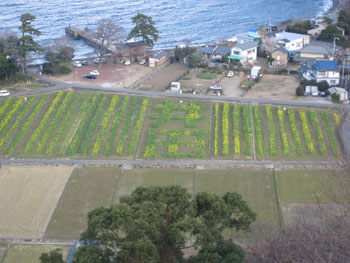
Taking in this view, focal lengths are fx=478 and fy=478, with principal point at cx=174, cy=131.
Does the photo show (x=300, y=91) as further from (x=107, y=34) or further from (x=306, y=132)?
(x=107, y=34)

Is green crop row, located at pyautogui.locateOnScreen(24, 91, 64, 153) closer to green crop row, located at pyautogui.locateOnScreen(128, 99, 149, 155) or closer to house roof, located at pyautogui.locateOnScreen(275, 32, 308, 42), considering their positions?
green crop row, located at pyautogui.locateOnScreen(128, 99, 149, 155)

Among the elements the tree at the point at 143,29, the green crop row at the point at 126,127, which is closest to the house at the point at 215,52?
the tree at the point at 143,29

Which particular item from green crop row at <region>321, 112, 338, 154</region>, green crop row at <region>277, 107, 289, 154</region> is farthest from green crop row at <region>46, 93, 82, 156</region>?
green crop row at <region>321, 112, 338, 154</region>

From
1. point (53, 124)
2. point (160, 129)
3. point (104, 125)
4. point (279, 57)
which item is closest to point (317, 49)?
point (279, 57)

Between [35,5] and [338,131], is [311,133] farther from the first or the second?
[35,5]

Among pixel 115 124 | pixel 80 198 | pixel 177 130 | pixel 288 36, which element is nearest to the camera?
pixel 80 198

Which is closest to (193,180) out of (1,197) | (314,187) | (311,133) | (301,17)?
(314,187)
